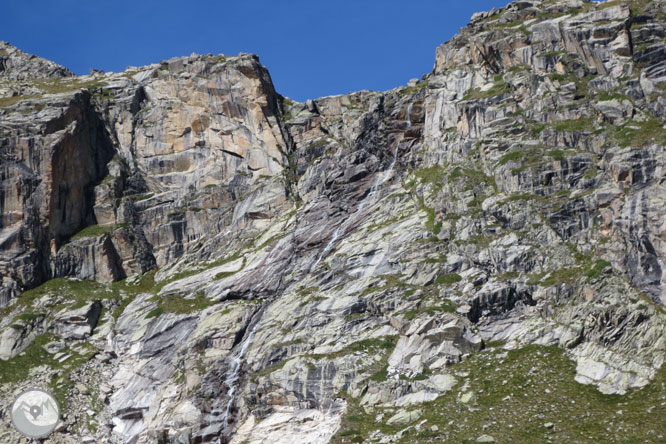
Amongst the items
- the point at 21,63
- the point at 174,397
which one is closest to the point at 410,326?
the point at 174,397

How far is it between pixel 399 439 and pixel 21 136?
250ft

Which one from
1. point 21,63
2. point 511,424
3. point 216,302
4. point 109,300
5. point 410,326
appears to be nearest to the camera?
point 511,424

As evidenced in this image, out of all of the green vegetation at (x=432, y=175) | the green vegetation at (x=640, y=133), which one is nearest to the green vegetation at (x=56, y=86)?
the green vegetation at (x=432, y=175)

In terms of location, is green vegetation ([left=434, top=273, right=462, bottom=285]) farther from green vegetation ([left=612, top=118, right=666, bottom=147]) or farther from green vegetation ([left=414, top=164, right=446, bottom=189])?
green vegetation ([left=612, top=118, right=666, bottom=147])

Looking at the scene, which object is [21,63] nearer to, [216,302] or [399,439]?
[216,302]

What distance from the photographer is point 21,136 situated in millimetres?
94562

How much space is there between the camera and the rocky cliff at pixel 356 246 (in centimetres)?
5369

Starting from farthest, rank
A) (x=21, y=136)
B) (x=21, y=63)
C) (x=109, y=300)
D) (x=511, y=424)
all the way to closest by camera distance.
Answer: (x=21, y=63), (x=21, y=136), (x=109, y=300), (x=511, y=424)

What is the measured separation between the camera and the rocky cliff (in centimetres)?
5369

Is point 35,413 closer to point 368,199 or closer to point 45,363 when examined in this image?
point 45,363

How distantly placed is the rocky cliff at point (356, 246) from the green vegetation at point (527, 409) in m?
0.20

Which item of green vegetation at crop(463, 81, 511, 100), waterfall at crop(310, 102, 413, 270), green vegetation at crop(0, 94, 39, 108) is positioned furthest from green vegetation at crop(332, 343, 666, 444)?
green vegetation at crop(0, 94, 39, 108)

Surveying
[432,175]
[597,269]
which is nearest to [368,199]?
[432,175]

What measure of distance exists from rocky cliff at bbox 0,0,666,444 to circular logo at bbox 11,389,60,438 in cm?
131
